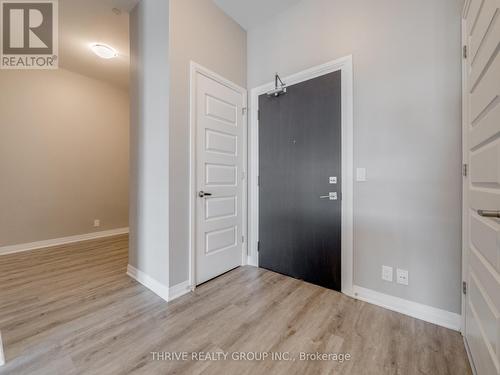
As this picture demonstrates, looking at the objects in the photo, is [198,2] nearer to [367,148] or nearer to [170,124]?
[170,124]

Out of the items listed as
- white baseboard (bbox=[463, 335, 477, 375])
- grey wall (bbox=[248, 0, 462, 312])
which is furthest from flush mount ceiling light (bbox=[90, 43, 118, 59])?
white baseboard (bbox=[463, 335, 477, 375])

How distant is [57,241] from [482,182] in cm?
510

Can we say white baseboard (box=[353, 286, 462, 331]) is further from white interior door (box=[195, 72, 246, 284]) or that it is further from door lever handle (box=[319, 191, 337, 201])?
white interior door (box=[195, 72, 246, 284])

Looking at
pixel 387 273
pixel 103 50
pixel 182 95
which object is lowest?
pixel 387 273

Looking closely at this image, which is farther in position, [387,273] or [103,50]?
[103,50]

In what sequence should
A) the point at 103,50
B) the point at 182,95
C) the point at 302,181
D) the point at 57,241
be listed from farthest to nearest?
the point at 57,241 < the point at 103,50 < the point at 302,181 < the point at 182,95

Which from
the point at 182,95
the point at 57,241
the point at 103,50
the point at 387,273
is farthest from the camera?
the point at 57,241

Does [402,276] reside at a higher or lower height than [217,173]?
lower

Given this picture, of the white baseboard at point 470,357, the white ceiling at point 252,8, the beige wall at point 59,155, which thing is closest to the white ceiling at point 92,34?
the beige wall at point 59,155

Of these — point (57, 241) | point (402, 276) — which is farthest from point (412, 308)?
point (57, 241)

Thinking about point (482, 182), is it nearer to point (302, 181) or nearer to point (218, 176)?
point (302, 181)

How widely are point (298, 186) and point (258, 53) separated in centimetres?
170

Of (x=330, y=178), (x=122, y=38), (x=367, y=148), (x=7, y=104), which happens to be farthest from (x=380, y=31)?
(x=7, y=104)

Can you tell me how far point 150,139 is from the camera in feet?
7.11
